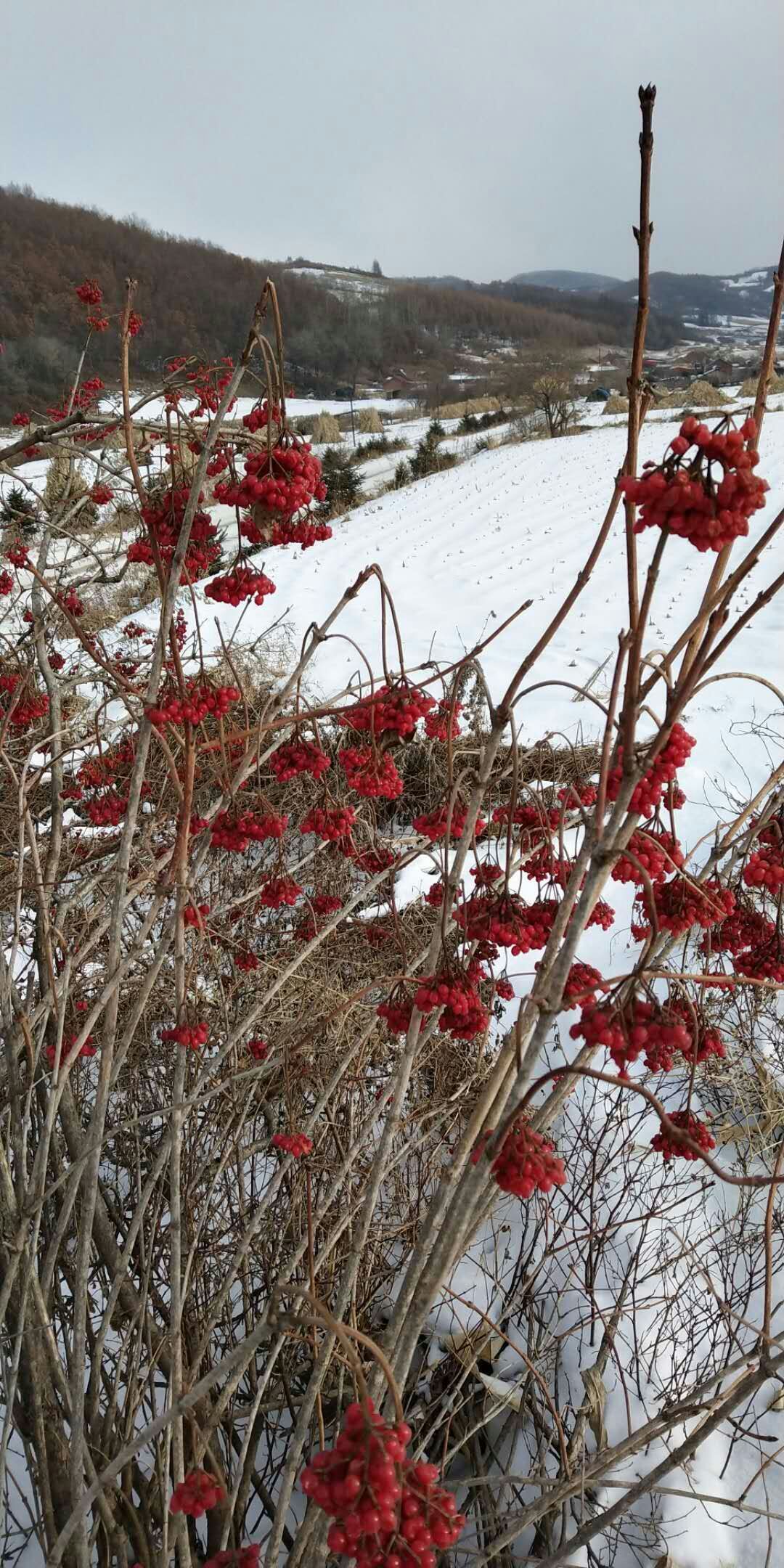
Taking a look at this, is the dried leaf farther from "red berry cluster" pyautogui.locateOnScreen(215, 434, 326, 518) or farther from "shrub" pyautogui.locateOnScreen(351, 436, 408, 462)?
"shrub" pyautogui.locateOnScreen(351, 436, 408, 462)

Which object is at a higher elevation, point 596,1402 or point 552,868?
point 552,868

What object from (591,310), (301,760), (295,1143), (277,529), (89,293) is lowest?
(295,1143)

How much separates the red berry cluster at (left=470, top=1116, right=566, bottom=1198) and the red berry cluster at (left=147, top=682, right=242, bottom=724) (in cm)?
72

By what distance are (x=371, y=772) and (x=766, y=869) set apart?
2.43 ft

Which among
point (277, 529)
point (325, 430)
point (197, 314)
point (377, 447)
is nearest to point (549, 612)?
point (277, 529)

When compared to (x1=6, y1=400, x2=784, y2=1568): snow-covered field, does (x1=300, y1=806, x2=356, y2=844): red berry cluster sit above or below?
above

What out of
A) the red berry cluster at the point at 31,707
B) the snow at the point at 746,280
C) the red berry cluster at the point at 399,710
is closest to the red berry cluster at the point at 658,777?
the red berry cluster at the point at 399,710

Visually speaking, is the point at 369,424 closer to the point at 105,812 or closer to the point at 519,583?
the point at 519,583

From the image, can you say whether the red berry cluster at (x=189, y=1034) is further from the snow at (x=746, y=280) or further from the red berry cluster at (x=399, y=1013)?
the snow at (x=746, y=280)

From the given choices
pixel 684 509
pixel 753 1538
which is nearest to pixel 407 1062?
pixel 684 509

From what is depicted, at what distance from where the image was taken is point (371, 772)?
160cm

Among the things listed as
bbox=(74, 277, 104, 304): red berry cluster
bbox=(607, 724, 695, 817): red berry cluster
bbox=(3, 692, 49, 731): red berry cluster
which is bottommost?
bbox=(3, 692, 49, 731): red berry cluster

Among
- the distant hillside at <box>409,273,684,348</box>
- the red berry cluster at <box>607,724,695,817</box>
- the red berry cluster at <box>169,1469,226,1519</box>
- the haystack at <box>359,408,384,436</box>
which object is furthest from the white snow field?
the distant hillside at <box>409,273,684,348</box>

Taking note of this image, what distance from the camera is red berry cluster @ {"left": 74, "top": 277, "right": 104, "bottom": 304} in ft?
10.2
